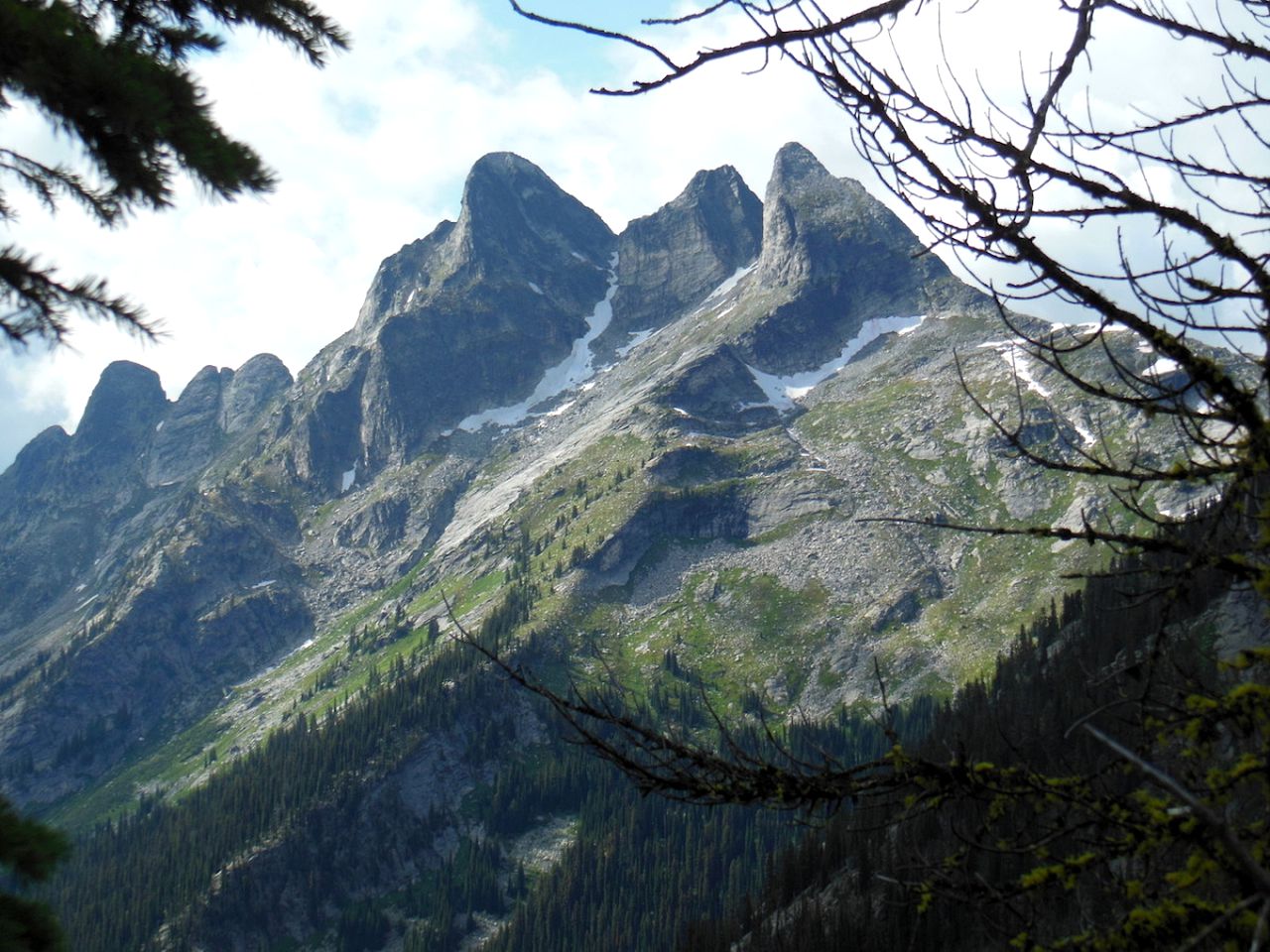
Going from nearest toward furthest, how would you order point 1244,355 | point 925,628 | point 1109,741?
point 1109,741
point 1244,355
point 925,628

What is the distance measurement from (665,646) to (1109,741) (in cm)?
17181

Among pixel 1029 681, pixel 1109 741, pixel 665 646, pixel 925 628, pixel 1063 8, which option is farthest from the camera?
pixel 665 646

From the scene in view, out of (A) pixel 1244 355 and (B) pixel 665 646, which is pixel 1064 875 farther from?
(B) pixel 665 646

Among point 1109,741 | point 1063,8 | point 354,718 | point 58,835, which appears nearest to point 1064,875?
point 1109,741

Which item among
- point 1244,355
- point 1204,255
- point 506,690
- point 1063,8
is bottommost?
point 506,690

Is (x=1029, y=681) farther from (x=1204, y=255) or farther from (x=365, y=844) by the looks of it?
(x=365, y=844)

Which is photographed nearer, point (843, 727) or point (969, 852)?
point (969, 852)

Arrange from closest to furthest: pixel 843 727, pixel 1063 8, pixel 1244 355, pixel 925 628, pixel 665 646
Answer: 1. pixel 1244 355
2. pixel 1063 8
3. pixel 843 727
4. pixel 925 628
5. pixel 665 646

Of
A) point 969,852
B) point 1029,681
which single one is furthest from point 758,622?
point 969,852

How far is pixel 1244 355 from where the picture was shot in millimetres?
5008

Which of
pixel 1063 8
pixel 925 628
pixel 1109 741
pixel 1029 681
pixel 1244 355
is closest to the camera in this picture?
pixel 1109 741

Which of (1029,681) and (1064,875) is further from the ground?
(1064,875)

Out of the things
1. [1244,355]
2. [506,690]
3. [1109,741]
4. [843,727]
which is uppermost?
[1244,355]

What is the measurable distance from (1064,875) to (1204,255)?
3.34 m
